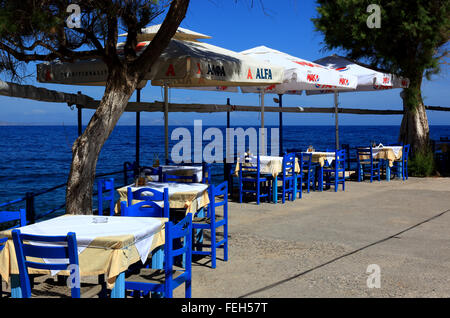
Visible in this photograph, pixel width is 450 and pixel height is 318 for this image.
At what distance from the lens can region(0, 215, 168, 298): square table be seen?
3043 millimetres

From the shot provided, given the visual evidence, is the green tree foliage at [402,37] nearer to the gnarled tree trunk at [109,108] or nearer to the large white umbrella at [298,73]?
the large white umbrella at [298,73]

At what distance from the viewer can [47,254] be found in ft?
9.37

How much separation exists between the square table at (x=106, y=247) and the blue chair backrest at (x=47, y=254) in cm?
9

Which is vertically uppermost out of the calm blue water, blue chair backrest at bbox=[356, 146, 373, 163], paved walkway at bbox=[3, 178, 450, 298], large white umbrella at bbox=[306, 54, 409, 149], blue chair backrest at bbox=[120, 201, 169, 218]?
large white umbrella at bbox=[306, 54, 409, 149]

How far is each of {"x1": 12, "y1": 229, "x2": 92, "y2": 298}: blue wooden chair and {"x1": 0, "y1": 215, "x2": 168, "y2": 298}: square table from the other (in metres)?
0.09

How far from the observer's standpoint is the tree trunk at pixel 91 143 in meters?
5.30

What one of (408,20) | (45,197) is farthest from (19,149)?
(408,20)

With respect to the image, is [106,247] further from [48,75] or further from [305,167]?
[305,167]

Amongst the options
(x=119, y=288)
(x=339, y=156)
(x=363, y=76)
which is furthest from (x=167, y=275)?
(x=363, y=76)

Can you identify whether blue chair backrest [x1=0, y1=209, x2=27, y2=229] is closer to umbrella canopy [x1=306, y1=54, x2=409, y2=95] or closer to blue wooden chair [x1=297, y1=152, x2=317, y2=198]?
blue wooden chair [x1=297, y1=152, x2=317, y2=198]

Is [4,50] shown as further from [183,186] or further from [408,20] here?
[408,20]

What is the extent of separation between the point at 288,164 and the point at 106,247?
654cm

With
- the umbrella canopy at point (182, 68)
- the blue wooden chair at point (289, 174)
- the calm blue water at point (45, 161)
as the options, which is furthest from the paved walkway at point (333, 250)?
the calm blue water at point (45, 161)

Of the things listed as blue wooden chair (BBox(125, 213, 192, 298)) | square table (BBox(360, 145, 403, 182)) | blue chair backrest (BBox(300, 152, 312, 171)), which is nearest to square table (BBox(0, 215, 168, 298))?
blue wooden chair (BBox(125, 213, 192, 298))
